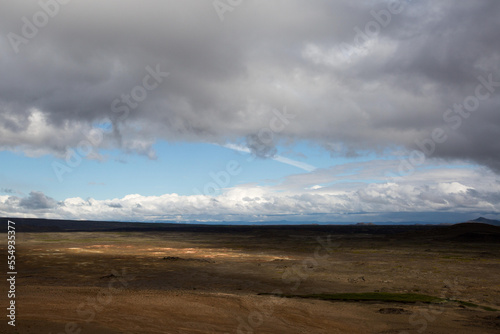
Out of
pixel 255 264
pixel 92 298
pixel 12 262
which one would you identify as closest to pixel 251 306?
pixel 92 298

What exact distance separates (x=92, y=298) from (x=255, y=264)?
2424 cm

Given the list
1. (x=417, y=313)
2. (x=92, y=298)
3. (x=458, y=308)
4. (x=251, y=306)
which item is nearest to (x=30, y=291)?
(x=92, y=298)

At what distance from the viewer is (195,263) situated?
42.1 meters

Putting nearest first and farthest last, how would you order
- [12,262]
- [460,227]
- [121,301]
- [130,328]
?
[130,328] → [121,301] → [12,262] → [460,227]

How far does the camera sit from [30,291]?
21.2 meters

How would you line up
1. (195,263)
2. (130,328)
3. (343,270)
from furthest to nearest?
(195,263) < (343,270) < (130,328)

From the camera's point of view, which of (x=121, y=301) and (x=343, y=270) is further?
(x=343, y=270)

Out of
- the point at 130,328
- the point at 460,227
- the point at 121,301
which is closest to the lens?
the point at 130,328

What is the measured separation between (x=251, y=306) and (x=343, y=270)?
19.2 metres

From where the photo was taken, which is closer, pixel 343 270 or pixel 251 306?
pixel 251 306

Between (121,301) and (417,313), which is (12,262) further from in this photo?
(417,313)

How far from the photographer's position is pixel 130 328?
13.7 metres

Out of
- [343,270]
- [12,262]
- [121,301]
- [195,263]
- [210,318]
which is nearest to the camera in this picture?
[210,318]

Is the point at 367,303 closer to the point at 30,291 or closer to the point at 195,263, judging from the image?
the point at 30,291
